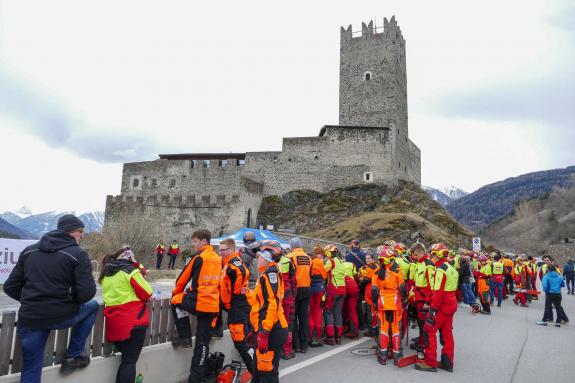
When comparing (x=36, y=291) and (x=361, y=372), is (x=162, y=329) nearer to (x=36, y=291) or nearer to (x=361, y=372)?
(x=36, y=291)

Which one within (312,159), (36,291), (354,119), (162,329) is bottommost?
(162,329)

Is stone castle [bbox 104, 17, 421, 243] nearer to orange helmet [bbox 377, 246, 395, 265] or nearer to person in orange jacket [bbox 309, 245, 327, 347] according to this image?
person in orange jacket [bbox 309, 245, 327, 347]

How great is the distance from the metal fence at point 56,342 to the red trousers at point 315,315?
10.9ft

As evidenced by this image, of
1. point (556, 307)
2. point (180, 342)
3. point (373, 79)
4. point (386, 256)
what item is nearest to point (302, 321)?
point (386, 256)

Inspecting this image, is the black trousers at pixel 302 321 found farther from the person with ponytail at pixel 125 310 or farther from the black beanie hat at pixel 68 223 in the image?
the black beanie hat at pixel 68 223

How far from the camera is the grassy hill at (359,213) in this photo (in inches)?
1233

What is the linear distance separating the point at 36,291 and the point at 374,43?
4682 centimetres

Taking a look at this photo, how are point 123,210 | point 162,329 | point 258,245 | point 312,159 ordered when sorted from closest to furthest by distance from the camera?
point 162,329 → point 258,245 → point 123,210 → point 312,159

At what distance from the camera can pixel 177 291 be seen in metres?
5.72

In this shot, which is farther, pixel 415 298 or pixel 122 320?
pixel 415 298

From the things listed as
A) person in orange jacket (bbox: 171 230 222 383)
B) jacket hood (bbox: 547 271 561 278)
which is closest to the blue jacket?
jacket hood (bbox: 547 271 561 278)

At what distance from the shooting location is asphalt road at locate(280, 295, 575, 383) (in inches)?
246

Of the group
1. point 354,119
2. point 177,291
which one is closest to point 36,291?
point 177,291

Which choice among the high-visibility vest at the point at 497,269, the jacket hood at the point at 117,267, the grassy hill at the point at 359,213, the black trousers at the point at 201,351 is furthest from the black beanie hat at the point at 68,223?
the grassy hill at the point at 359,213
